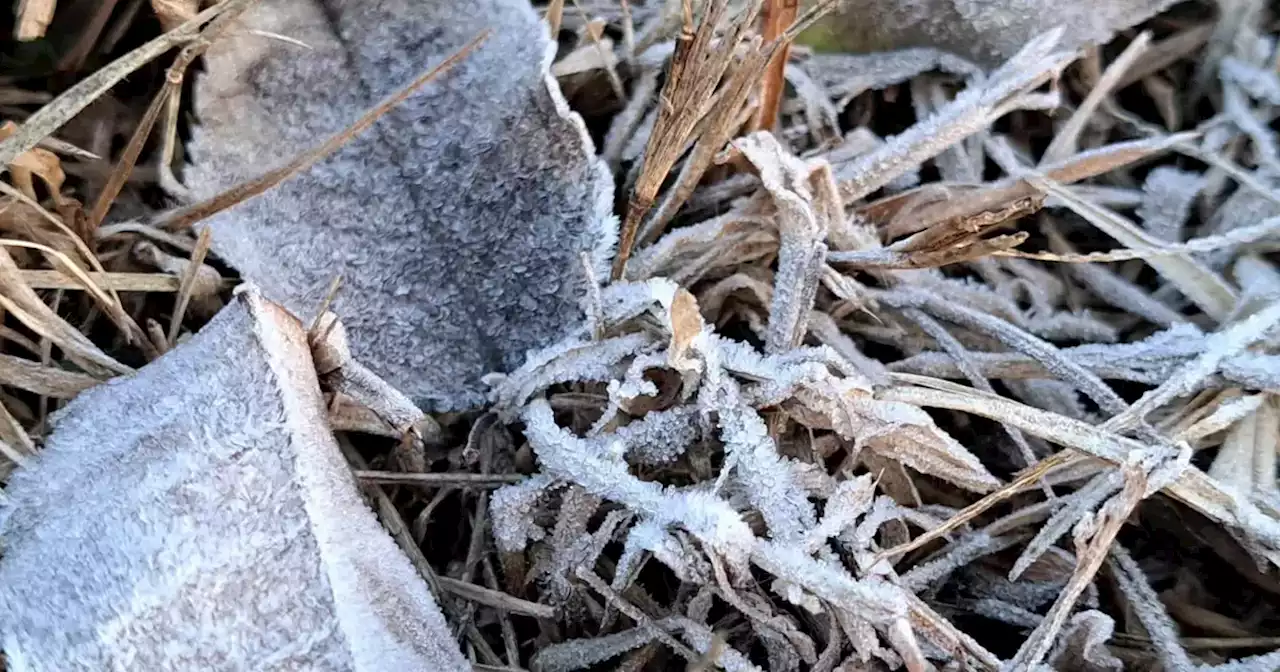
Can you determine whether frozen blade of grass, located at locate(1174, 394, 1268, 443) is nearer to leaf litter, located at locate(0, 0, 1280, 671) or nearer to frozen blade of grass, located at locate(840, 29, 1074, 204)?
leaf litter, located at locate(0, 0, 1280, 671)

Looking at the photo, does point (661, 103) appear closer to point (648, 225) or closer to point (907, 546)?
point (648, 225)

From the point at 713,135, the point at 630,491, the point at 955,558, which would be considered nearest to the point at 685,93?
the point at 713,135

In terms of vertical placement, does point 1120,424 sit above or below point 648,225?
below

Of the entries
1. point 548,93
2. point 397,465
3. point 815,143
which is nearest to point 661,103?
point 548,93

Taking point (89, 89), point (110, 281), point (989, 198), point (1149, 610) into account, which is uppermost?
point (89, 89)

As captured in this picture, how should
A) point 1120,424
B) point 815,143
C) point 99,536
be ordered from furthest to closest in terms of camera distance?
point 815,143 < point 1120,424 < point 99,536

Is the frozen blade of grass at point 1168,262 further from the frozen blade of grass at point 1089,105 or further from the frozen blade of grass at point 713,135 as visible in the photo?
the frozen blade of grass at point 713,135

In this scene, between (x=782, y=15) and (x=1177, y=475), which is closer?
(x=1177, y=475)

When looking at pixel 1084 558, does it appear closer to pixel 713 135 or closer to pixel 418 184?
pixel 713 135
